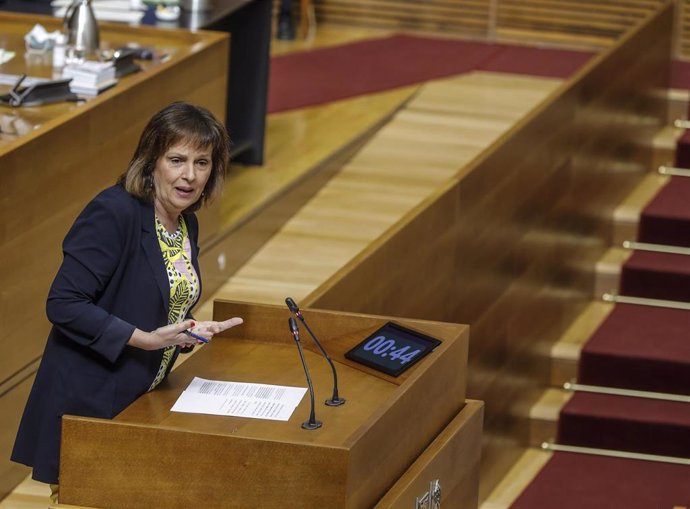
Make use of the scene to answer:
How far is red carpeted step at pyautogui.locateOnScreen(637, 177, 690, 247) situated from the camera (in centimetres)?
603

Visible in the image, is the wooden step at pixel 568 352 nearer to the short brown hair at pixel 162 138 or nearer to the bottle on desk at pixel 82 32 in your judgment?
the bottle on desk at pixel 82 32

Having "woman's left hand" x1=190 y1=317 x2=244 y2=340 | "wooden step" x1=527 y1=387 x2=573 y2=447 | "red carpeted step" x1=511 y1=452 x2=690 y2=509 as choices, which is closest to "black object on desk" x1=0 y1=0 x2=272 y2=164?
"wooden step" x1=527 y1=387 x2=573 y2=447

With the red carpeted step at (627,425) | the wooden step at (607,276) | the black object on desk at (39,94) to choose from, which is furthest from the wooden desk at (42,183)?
the wooden step at (607,276)

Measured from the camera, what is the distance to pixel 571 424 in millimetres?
5406

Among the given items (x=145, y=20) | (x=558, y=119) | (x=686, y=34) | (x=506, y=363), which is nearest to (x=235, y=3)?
(x=145, y=20)

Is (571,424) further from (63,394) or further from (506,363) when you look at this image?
(63,394)

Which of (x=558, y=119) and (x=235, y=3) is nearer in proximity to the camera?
(x=558, y=119)

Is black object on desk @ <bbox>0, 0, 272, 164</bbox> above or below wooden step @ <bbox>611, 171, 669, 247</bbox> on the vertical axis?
above

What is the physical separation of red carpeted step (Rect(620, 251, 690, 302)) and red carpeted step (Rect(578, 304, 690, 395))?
105 millimetres

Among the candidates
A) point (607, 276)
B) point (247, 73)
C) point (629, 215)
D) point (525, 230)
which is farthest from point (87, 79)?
point (629, 215)

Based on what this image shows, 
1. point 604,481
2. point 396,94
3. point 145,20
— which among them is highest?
point 145,20

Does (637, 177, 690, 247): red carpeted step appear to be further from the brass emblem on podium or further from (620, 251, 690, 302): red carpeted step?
the brass emblem on podium

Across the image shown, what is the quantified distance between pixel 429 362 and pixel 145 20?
10.5 feet

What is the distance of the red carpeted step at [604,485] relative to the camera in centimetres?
487
